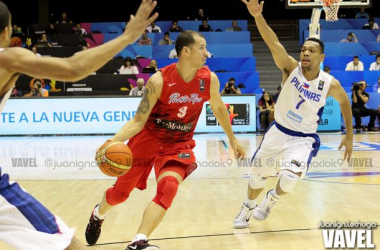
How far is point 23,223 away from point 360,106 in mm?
16101

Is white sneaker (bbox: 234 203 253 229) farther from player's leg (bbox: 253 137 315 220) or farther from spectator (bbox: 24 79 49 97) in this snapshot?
spectator (bbox: 24 79 49 97)

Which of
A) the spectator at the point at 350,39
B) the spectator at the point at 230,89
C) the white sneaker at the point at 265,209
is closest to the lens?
the white sneaker at the point at 265,209

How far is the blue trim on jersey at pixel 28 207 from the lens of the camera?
10.6ft

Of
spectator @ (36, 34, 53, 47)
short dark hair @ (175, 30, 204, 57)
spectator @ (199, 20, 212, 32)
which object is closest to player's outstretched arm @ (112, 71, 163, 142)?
short dark hair @ (175, 30, 204, 57)

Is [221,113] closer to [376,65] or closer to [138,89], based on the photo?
[138,89]

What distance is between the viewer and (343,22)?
2431 centimetres

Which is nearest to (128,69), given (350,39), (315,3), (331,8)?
(315,3)

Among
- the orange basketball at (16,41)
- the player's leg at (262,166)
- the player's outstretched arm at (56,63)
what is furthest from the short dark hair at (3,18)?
the orange basketball at (16,41)

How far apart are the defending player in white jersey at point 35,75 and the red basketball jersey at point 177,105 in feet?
6.27

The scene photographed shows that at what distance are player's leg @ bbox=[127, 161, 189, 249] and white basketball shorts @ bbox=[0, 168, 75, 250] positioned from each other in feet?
4.19

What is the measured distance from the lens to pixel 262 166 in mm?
6184

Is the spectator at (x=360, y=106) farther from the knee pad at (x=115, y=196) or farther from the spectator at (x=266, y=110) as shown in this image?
the knee pad at (x=115, y=196)

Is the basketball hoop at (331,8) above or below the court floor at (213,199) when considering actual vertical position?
above

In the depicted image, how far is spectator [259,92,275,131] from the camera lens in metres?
17.6
